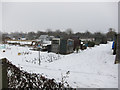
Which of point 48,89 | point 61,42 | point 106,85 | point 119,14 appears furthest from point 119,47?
point 61,42

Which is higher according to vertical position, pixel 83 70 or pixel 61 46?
pixel 61 46

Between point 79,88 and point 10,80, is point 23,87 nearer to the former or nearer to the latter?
point 10,80

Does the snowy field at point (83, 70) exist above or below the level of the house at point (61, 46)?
below

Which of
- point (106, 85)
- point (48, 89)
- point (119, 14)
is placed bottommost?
point (106, 85)

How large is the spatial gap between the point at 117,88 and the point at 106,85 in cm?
44

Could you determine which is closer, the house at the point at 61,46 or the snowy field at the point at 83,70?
the snowy field at the point at 83,70

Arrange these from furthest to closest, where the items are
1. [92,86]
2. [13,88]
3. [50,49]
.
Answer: [50,49], [92,86], [13,88]

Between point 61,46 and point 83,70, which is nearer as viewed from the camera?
point 83,70

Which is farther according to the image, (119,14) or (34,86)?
(119,14)

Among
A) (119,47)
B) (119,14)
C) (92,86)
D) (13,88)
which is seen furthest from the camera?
(119,47)

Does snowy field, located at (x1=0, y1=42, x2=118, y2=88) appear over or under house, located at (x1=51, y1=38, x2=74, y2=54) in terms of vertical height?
under

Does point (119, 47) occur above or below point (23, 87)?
above

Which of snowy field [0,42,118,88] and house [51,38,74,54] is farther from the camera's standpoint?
house [51,38,74,54]

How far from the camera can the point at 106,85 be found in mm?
4164
